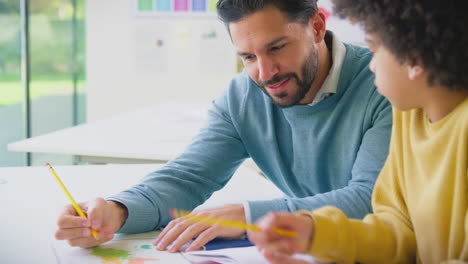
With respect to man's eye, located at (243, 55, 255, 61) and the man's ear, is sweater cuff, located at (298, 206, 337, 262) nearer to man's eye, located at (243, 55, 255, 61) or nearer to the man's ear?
man's eye, located at (243, 55, 255, 61)

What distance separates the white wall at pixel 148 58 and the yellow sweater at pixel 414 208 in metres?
3.40

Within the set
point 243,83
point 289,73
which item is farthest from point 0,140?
point 289,73

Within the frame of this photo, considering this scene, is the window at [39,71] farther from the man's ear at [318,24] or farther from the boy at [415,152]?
the boy at [415,152]

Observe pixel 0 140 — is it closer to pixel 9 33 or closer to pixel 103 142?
pixel 9 33

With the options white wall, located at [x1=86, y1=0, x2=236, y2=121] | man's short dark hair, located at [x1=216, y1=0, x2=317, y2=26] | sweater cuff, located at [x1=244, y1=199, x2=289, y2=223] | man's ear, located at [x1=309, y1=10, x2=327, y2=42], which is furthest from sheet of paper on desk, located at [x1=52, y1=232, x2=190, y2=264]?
white wall, located at [x1=86, y1=0, x2=236, y2=121]

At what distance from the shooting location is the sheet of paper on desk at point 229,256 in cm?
111

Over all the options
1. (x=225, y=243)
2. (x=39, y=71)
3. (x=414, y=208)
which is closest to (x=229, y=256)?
(x=225, y=243)

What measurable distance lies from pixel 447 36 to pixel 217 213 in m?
0.63

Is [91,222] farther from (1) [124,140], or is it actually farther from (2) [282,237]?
(1) [124,140]

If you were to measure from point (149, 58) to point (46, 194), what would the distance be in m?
2.93

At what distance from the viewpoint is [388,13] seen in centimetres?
92

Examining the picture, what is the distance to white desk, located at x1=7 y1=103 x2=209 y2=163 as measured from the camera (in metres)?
2.33

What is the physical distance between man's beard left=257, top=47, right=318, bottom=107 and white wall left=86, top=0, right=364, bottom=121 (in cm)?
286

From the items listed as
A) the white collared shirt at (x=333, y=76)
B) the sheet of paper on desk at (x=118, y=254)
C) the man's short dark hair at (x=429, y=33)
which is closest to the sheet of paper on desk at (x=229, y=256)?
the sheet of paper on desk at (x=118, y=254)
